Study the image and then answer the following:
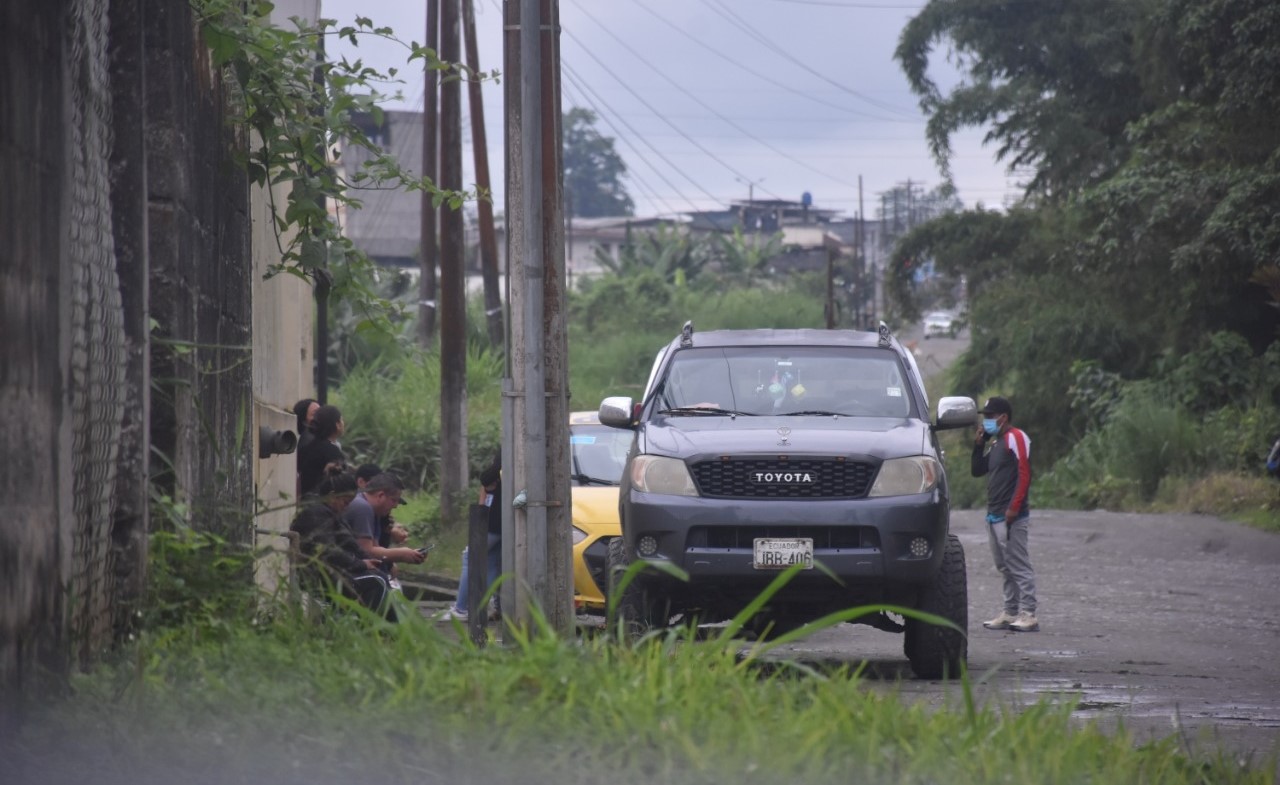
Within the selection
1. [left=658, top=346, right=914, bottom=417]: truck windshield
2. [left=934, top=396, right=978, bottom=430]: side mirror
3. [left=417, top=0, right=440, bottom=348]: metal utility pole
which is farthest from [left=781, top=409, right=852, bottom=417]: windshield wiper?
[left=417, top=0, right=440, bottom=348]: metal utility pole

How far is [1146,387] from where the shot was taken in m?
32.4

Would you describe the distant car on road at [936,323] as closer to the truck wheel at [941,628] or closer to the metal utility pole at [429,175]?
the metal utility pole at [429,175]

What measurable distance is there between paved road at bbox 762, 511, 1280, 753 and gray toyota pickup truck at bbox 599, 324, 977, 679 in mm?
631

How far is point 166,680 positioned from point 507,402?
4366 millimetres

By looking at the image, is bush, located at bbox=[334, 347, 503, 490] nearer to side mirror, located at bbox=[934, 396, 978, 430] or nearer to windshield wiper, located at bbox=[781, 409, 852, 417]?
windshield wiper, located at bbox=[781, 409, 852, 417]

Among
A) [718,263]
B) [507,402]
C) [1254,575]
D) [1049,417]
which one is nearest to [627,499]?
[507,402]

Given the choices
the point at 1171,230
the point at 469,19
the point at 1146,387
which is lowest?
the point at 1146,387

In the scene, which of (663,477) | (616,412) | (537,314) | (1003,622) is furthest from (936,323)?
(537,314)

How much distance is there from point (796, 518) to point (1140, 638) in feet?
15.5

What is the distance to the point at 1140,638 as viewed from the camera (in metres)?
12.7

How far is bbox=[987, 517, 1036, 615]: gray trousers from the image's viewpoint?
42.8 ft

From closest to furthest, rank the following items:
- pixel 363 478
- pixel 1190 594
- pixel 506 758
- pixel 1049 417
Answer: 1. pixel 506 758
2. pixel 363 478
3. pixel 1190 594
4. pixel 1049 417

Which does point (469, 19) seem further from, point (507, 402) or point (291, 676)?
point (291, 676)

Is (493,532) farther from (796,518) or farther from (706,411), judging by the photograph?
(796,518)
